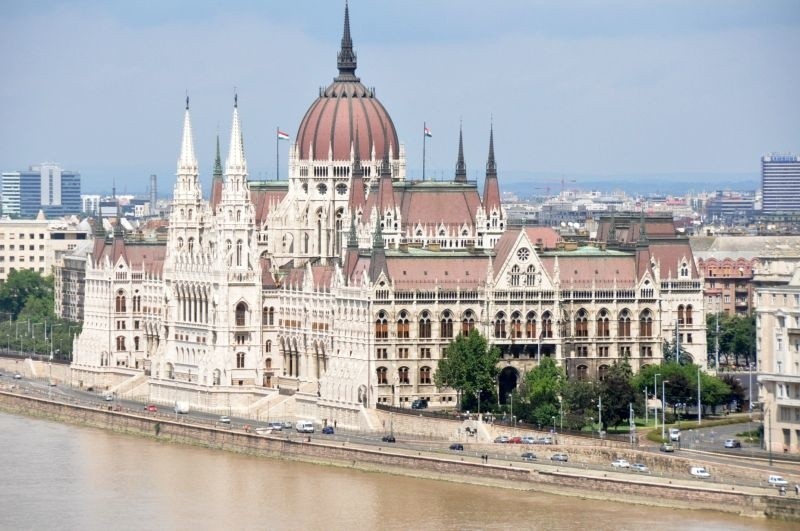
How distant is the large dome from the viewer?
18825 centimetres

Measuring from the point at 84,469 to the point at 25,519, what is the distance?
17.6m

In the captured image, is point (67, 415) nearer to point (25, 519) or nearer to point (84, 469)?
point (84, 469)

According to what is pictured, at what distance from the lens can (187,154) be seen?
197000 millimetres

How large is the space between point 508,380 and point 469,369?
22.0 feet

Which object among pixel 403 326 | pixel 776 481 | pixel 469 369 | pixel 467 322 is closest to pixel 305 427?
pixel 403 326

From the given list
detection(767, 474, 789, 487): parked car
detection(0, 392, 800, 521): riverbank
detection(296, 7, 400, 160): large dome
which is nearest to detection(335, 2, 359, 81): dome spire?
detection(296, 7, 400, 160): large dome

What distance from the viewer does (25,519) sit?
13625cm

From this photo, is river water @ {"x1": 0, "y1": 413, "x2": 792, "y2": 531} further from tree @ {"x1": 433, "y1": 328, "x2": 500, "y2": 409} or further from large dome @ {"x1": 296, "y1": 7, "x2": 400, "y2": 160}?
large dome @ {"x1": 296, "y1": 7, "x2": 400, "y2": 160}

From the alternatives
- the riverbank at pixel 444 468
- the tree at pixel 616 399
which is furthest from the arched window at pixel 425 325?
the tree at pixel 616 399

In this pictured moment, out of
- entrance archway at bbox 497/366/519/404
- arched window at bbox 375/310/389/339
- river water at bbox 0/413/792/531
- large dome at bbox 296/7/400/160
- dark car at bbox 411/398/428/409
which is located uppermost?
large dome at bbox 296/7/400/160

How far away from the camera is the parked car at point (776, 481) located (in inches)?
5133

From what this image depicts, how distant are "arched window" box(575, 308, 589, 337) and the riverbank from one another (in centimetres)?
2066

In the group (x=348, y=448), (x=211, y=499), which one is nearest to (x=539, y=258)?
(x=348, y=448)

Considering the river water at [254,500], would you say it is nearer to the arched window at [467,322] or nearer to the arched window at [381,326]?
the arched window at [381,326]
